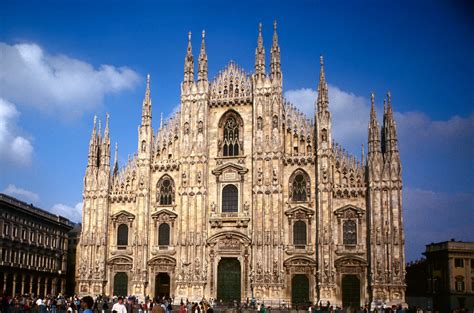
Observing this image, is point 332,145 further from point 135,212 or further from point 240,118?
point 135,212

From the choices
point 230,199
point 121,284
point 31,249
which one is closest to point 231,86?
point 230,199

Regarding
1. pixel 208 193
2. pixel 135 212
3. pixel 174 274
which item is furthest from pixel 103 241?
pixel 208 193

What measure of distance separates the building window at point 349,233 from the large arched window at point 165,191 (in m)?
15.4

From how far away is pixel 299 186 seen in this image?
159 feet

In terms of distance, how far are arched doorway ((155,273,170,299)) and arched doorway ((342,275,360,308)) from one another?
15.3m

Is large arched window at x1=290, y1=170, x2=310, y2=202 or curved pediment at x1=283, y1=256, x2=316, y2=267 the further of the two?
large arched window at x1=290, y1=170, x2=310, y2=202

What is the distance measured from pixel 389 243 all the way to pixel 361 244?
7.73ft

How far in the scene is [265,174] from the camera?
48.5m

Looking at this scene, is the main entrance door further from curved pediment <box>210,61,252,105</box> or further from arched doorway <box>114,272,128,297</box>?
curved pediment <box>210,61,252,105</box>

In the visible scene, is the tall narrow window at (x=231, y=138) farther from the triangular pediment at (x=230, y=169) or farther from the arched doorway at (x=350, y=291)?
the arched doorway at (x=350, y=291)

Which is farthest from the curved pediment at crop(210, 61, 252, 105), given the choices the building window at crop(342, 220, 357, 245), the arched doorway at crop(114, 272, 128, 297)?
the arched doorway at crop(114, 272, 128, 297)

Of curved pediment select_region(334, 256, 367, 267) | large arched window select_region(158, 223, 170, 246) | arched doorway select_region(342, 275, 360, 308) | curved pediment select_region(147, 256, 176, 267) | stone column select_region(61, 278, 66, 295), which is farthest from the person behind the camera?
stone column select_region(61, 278, 66, 295)

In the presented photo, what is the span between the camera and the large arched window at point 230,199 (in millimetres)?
49562

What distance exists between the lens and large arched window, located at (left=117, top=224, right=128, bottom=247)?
168 feet
